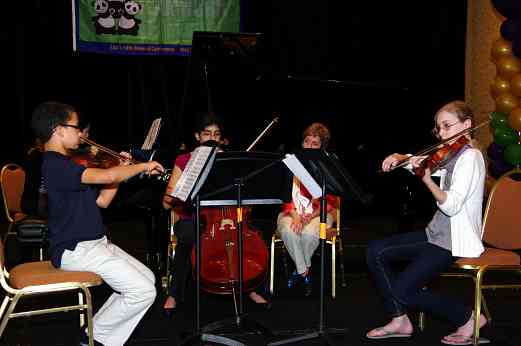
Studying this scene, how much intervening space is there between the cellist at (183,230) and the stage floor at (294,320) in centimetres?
9

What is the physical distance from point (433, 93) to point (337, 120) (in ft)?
3.81

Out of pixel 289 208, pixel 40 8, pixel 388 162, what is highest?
pixel 40 8

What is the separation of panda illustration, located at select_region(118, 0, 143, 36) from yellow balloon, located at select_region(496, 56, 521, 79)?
371 centimetres

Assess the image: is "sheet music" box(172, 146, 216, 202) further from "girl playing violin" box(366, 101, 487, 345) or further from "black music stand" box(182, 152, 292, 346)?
"girl playing violin" box(366, 101, 487, 345)

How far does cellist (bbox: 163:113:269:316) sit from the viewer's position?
4109 mm

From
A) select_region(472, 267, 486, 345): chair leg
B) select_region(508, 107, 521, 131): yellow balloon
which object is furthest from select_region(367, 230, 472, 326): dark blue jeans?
select_region(508, 107, 521, 131): yellow balloon

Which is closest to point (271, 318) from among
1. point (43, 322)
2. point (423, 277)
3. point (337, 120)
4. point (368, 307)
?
point (368, 307)

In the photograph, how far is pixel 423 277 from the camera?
340 centimetres

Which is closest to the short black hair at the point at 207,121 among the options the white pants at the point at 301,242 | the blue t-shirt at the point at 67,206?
the white pants at the point at 301,242

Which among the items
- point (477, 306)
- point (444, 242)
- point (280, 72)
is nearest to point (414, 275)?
point (444, 242)

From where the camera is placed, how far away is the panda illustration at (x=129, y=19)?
7.03 meters

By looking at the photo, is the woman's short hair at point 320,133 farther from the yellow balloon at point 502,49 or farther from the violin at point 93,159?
the yellow balloon at point 502,49

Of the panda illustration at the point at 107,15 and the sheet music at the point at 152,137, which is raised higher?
the panda illustration at the point at 107,15

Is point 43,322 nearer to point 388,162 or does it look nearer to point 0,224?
point 388,162
